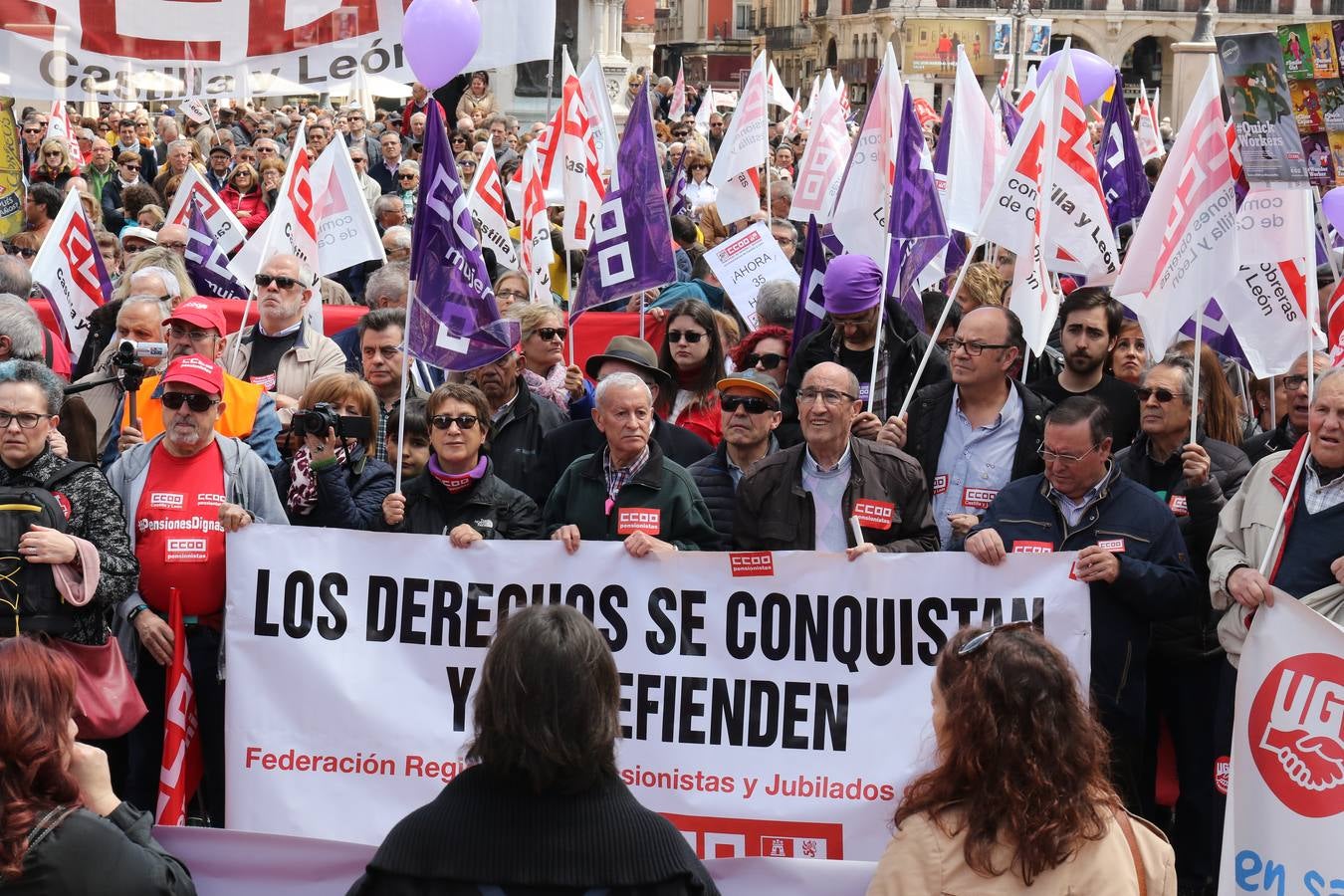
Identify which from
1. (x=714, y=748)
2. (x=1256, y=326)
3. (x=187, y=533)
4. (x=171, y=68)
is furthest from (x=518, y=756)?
(x=171, y=68)

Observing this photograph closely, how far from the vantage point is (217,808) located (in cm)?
555

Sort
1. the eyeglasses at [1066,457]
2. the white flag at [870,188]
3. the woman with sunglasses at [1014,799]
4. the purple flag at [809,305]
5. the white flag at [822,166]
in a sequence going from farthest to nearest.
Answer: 1. the white flag at [822,166]
2. the white flag at [870,188]
3. the purple flag at [809,305]
4. the eyeglasses at [1066,457]
5. the woman with sunglasses at [1014,799]

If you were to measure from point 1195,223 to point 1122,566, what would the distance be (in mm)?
1636

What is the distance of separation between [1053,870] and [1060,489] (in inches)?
93.1

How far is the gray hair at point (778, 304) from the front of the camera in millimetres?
8539

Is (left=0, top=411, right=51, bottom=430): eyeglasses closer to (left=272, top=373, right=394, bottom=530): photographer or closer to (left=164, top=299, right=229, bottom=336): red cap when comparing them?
(left=272, top=373, right=394, bottom=530): photographer

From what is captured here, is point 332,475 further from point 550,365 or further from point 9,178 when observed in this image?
point 9,178

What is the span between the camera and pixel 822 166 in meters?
11.7

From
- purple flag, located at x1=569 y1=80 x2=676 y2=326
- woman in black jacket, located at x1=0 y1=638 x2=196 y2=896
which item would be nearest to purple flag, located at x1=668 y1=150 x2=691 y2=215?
purple flag, located at x1=569 y1=80 x2=676 y2=326

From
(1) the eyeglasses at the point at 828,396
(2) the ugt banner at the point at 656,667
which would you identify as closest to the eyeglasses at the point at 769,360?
(1) the eyeglasses at the point at 828,396

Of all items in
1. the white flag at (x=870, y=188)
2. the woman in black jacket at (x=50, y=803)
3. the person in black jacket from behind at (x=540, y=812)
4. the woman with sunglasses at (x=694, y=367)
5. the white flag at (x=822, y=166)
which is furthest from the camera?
the white flag at (x=822, y=166)

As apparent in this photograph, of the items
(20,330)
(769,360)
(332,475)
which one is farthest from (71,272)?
(332,475)

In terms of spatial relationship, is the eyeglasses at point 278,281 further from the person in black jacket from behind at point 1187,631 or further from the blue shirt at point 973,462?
the person in black jacket from behind at point 1187,631

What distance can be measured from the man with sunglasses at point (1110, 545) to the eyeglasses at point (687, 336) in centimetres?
236
